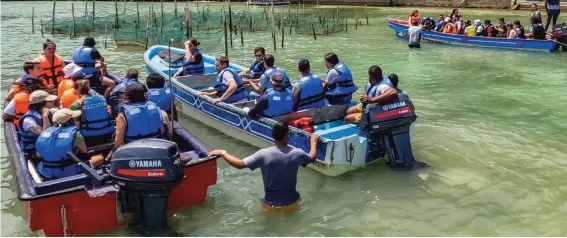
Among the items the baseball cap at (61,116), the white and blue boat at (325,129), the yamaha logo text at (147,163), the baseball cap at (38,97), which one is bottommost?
the white and blue boat at (325,129)

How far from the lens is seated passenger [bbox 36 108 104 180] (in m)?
6.21

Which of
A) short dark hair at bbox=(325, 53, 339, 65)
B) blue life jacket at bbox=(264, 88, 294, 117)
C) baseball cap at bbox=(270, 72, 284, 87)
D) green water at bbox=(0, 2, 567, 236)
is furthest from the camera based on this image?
short dark hair at bbox=(325, 53, 339, 65)

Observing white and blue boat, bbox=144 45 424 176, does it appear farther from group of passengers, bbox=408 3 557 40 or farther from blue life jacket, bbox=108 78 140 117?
group of passengers, bbox=408 3 557 40

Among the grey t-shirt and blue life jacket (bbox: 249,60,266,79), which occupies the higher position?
blue life jacket (bbox: 249,60,266,79)

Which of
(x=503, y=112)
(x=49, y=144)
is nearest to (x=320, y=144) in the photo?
(x=49, y=144)

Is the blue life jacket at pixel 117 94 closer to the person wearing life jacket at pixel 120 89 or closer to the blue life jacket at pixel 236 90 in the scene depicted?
the person wearing life jacket at pixel 120 89

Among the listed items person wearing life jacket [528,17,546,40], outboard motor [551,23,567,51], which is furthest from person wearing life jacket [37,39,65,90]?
outboard motor [551,23,567,51]

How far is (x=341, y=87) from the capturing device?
945 centimetres

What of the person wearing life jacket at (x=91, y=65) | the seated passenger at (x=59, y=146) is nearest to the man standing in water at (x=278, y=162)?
the seated passenger at (x=59, y=146)

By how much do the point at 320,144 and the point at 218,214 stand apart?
1.93 m

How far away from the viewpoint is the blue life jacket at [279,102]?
8734 millimetres

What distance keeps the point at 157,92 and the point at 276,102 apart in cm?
192

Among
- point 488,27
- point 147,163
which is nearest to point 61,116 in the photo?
point 147,163

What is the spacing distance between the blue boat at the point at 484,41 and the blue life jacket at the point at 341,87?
13.1 m
